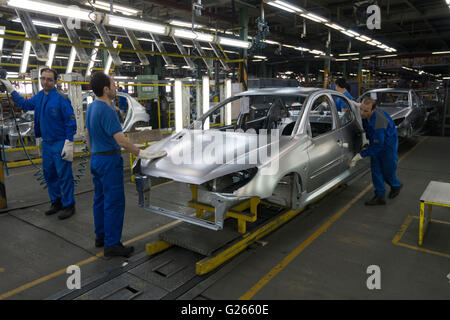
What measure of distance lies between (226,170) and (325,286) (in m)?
1.29

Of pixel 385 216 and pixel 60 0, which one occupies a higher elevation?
pixel 60 0

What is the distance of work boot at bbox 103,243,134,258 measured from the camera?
10.5 feet

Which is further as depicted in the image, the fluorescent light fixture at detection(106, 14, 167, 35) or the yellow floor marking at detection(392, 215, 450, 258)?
the fluorescent light fixture at detection(106, 14, 167, 35)

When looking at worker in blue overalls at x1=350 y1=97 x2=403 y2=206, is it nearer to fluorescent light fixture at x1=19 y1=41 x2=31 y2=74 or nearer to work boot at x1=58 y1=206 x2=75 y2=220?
work boot at x1=58 y1=206 x2=75 y2=220

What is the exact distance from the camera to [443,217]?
4.20 metres

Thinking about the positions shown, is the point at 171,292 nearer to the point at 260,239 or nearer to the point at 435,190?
the point at 260,239

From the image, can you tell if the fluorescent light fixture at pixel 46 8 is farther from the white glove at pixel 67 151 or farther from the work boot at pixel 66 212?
the work boot at pixel 66 212

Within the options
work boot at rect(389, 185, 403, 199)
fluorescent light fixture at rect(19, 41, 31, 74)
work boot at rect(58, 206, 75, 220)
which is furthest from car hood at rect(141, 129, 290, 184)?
fluorescent light fixture at rect(19, 41, 31, 74)

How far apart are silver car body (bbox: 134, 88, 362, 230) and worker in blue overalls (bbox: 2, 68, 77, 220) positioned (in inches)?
52.3

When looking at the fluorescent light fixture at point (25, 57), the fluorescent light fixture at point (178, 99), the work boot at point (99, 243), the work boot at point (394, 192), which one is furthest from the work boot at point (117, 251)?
the fluorescent light fixture at point (25, 57)

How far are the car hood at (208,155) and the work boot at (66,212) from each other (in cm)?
165

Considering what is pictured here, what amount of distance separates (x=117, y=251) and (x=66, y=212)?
1508mm
